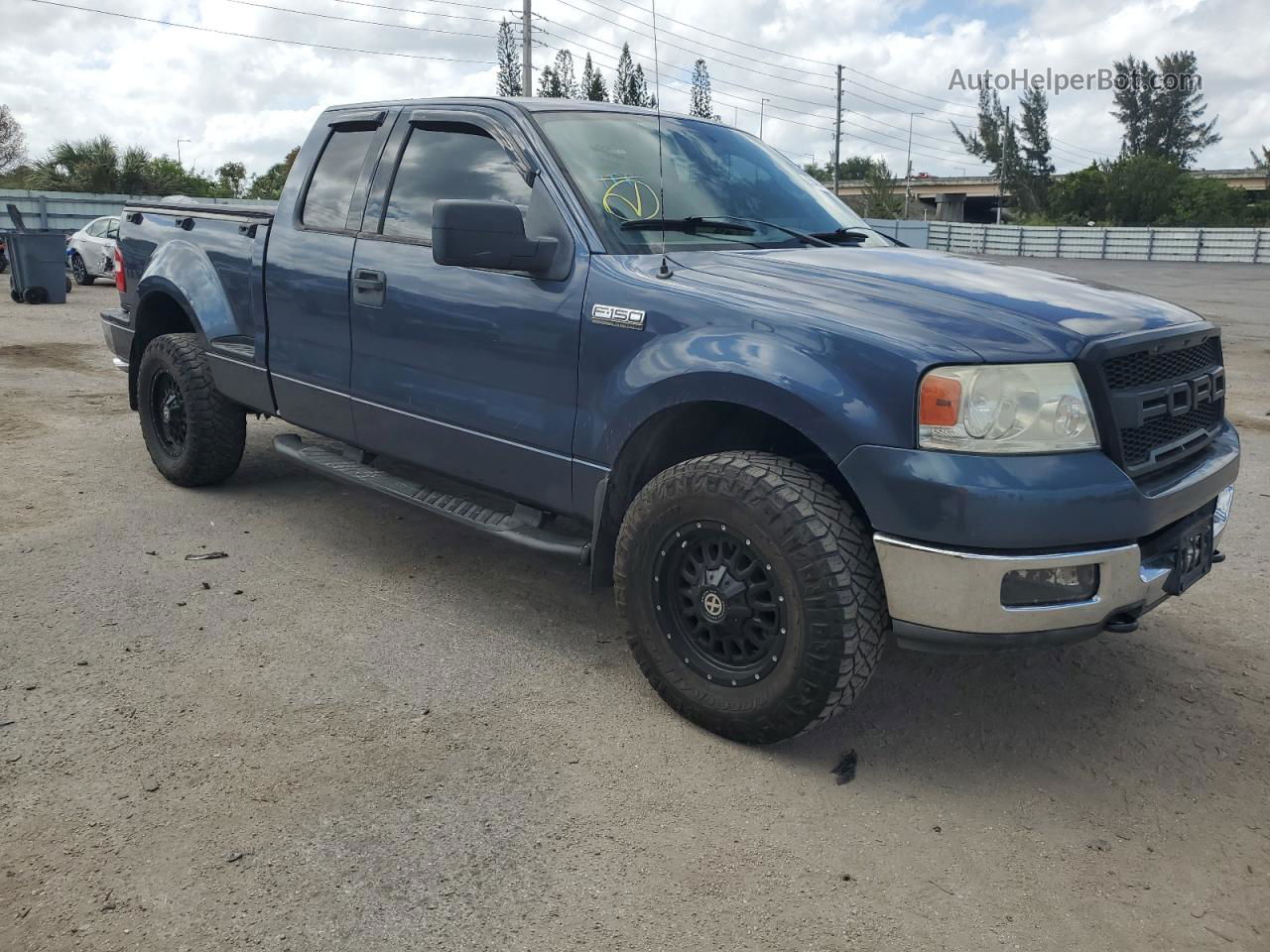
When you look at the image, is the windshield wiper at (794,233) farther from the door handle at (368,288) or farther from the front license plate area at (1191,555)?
the front license plate area at (1191,555)

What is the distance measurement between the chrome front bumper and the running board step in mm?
1167

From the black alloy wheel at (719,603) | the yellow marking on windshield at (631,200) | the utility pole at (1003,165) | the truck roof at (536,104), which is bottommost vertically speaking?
the black alloy wheel at (719,603)

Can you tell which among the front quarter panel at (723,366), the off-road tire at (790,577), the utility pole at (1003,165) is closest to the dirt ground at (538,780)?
the off-road tire at (790,577)

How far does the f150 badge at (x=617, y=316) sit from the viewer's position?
132 inches

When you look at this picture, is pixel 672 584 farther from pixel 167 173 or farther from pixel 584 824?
pixel 167 173

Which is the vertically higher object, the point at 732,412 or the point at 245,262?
the point at 245,262

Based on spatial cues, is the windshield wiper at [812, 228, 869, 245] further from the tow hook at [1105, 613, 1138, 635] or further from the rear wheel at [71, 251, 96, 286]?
the rear wheel at [71, 251, 96, 286]

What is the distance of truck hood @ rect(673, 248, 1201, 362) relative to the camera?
2.86 metres

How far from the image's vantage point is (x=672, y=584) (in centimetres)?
331

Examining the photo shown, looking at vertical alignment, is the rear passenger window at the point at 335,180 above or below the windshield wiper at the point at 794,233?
above

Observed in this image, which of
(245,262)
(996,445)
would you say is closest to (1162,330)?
(996,445)

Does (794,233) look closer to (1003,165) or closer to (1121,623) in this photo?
(1121,623)

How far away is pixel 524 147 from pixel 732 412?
50.7 inches

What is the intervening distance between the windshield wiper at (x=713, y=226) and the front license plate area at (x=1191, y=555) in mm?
1562
